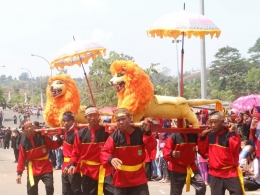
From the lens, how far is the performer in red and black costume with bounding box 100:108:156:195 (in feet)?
24.0

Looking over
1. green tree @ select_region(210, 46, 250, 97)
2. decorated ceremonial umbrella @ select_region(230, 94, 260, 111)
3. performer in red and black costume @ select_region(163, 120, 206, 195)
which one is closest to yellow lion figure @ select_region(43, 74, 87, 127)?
performer in red and black costume @ select_region(163, 120, 206, 195)

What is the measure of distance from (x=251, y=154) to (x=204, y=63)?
4348 mm

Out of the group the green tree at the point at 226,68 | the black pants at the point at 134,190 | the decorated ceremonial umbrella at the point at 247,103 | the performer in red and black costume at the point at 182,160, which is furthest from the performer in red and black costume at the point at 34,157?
the green tree at the point at 226,68

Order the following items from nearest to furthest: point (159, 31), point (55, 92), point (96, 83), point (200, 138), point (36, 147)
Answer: point (200, 138), point (159, 31), point (36, 147), point (55, 92), point (96, 83)

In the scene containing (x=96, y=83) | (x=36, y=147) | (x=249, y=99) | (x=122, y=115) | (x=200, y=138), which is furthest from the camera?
(x=96, y=83)

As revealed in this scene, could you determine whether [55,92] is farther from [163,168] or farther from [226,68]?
[226,68]

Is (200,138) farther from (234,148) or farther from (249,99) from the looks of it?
(249,99)

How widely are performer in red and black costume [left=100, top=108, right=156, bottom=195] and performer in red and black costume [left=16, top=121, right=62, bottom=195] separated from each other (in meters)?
2.52

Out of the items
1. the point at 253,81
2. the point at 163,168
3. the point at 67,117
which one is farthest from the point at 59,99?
the point at 253,81

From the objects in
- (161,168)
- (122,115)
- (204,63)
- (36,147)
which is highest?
(204,63)

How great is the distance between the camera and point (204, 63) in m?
14.1

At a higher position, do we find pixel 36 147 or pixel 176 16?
pixel 176 16

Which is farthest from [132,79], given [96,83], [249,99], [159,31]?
[96,83]

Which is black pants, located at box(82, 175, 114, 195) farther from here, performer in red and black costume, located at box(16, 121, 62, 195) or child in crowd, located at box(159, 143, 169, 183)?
child in crowd, located at box(159, 143, 169, 183)
